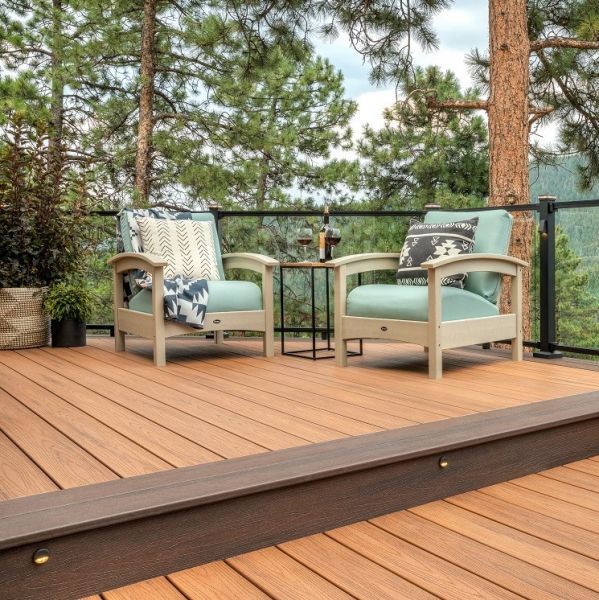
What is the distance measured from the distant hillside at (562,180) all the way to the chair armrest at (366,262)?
6012mm

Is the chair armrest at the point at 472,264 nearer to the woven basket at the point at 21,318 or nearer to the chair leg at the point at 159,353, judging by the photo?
the chair leg at the point at 159,353

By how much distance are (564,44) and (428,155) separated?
4.21 metres

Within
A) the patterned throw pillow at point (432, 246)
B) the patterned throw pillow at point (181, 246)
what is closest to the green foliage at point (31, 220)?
the patterned throw pillow at point (181, 246)

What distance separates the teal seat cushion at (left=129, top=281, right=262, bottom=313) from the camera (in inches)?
158

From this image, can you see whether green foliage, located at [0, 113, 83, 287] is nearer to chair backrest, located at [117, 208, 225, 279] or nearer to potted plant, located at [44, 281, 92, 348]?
potted plant, located at [44, 281, 92, 348]

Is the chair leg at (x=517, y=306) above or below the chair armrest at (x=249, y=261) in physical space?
below

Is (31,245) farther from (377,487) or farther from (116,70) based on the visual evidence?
(116,70)

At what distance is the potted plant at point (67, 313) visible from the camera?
15.4 ft

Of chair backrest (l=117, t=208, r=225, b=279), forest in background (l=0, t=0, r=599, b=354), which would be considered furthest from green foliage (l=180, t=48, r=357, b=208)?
chair backrest (l=117, t=208, r=225, b=279)

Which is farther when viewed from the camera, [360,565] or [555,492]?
[555,492]

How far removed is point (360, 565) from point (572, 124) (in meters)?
8.50

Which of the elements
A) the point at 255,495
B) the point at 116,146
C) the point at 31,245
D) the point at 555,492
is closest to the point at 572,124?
the point at 116,146

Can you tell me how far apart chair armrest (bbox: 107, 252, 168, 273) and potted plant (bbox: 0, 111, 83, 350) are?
26.0 inches

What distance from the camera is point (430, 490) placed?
2.09 metres
